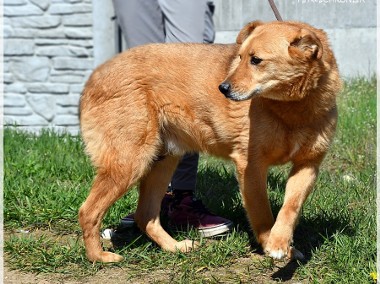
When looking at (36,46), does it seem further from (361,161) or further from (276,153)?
(276,153)

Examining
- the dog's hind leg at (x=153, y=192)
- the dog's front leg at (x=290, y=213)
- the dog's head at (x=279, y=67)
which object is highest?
the dog's head at (x=279, y=67)

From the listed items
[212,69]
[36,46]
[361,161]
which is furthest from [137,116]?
[36,46]

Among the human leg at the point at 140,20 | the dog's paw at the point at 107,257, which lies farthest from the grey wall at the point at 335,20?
the dog's paw at the point at 107,257

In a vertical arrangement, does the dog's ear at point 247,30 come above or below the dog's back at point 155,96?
above

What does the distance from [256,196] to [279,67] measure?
73 centimetres

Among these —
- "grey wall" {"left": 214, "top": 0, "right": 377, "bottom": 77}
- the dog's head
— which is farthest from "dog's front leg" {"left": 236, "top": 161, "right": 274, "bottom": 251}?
"grey wall" {"left": 214, "top": 0, "right": 377, "bottom": 77}

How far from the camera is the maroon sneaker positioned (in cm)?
442

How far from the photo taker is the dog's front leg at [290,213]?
3629 millimetres

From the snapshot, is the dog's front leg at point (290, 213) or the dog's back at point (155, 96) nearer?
the dog's front leg at point (290, 213)

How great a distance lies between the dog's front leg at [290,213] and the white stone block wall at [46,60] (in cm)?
427

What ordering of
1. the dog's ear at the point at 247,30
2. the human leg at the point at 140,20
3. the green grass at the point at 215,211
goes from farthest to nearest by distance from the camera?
the human leg at the point at 140,20 < the dog's ear at the point at 247,30 < the green grass at the point at 215,211

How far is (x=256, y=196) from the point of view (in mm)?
3930

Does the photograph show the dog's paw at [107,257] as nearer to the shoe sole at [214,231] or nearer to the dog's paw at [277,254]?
the shoe sole at [214,231]

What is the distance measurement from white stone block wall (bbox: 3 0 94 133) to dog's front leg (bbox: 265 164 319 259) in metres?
4.27
